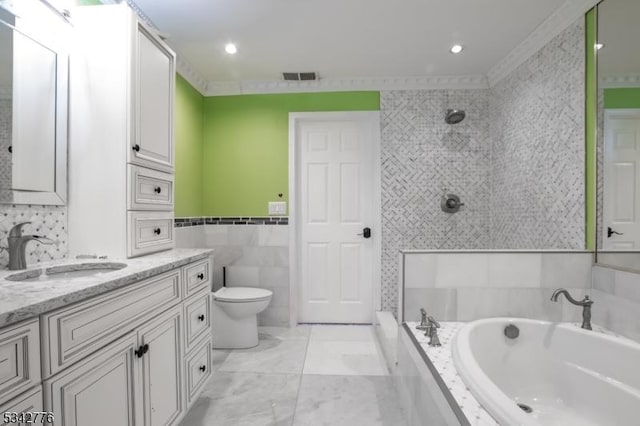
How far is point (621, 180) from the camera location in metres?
1.53

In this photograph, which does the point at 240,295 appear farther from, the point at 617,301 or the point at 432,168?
the point at 617,301

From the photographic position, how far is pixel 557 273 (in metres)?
1.71

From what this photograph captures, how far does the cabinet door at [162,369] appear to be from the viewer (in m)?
1.14

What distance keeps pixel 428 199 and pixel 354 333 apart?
4.61ft

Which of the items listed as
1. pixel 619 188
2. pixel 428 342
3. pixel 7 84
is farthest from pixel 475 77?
pixel 7 84

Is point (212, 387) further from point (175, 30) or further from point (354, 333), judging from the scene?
point (175, 30)

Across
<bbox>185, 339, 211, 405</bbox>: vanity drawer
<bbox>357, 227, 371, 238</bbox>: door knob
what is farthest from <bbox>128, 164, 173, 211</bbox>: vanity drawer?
<bbox>357, 227, 371, 238</bbox>: door knob

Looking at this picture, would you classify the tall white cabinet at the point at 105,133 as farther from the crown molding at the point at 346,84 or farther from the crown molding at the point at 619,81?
the crown molding at the point at 619,81

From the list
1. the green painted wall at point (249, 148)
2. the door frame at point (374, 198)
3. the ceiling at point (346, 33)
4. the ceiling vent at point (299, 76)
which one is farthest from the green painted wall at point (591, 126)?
the ceiling vent at point (299, 76)

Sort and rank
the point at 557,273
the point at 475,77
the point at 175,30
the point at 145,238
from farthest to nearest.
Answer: the point at 475,77 → the point at 175,30 → the point at 557,273 → the point at 145,238

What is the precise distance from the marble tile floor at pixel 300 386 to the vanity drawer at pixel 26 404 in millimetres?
1057

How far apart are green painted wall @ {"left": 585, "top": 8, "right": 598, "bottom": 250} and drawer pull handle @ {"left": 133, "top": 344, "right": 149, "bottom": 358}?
7.53ft

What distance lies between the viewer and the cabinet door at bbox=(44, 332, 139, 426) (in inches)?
30.3

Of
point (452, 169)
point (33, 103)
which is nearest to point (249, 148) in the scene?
point (33, 103)
